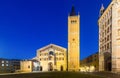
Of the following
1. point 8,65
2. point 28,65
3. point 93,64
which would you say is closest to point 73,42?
point 93,64

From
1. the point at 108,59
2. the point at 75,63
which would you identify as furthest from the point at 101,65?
the point at 75,63

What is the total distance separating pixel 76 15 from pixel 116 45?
203ft

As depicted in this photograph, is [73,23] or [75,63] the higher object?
[73,23]

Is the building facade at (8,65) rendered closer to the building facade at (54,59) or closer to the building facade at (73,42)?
the building facade at (54,59)

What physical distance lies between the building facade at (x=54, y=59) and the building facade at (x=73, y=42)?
4005 millimetres

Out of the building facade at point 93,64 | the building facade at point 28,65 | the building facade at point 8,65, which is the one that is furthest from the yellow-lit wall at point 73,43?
the building facade at point 8,65

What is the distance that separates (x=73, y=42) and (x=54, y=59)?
13.1m

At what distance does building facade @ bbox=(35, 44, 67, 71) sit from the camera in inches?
4739

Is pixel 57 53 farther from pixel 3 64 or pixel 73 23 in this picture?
pixel 3 64

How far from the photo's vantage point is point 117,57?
6344cm

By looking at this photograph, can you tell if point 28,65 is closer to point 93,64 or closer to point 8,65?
point 93,64

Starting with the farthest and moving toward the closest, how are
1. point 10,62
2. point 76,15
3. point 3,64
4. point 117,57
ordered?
point 10,62
point 3,64
point 76,15
point 117,57

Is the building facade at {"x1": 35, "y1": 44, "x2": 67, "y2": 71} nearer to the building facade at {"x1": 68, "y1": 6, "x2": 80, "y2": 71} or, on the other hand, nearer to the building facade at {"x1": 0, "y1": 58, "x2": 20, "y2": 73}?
the building facade at {"x1": 68, "y1": 6, "x2": 80, "y2": 71}

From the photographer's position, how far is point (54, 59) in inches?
4751
